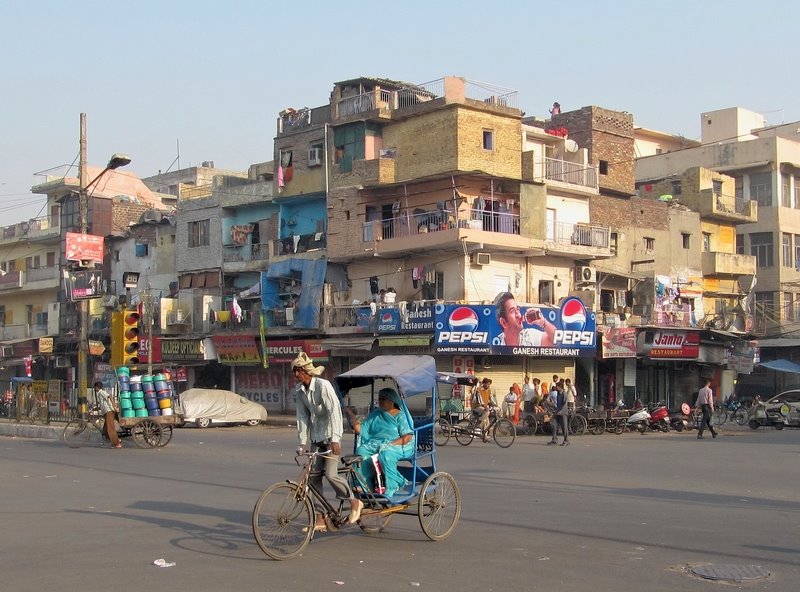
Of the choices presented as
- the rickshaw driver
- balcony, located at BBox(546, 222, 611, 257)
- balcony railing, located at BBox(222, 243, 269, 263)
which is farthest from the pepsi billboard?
the rickshaw driver

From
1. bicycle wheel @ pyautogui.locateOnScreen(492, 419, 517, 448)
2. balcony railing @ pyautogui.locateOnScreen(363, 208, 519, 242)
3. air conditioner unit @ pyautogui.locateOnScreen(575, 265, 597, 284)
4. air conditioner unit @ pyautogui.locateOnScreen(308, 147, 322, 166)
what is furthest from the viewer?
air conditioner unit @ pyautogui.locateOnScreen(308, 147, 322, 166)

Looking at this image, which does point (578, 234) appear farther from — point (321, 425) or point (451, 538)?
point (321, 425)

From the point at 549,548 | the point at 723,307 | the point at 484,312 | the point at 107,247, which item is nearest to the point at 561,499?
the point at 549,548

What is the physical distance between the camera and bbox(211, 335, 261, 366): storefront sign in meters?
44.0

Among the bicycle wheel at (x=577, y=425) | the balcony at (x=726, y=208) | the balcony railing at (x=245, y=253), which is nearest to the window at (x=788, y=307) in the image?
the balcony at (x=726, y=208)

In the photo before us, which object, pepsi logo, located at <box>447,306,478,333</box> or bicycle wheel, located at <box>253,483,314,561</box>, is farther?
pepsi logo, located at <box>447,306,478,333</box>

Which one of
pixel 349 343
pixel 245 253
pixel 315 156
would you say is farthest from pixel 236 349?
pixel 315 156

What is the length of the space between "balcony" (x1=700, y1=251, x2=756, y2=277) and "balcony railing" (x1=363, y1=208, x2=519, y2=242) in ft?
43.6

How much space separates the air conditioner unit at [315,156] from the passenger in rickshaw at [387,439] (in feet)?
112

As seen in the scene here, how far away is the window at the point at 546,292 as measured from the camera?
41812mm

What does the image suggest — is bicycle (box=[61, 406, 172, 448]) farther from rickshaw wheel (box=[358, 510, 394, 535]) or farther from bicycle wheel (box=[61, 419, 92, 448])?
rickshaw wheel (box=[358, 510, 394, 535])

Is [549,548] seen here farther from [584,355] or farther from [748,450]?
[584,355]

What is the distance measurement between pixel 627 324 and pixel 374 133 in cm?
1376

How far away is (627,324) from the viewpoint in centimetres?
4234
